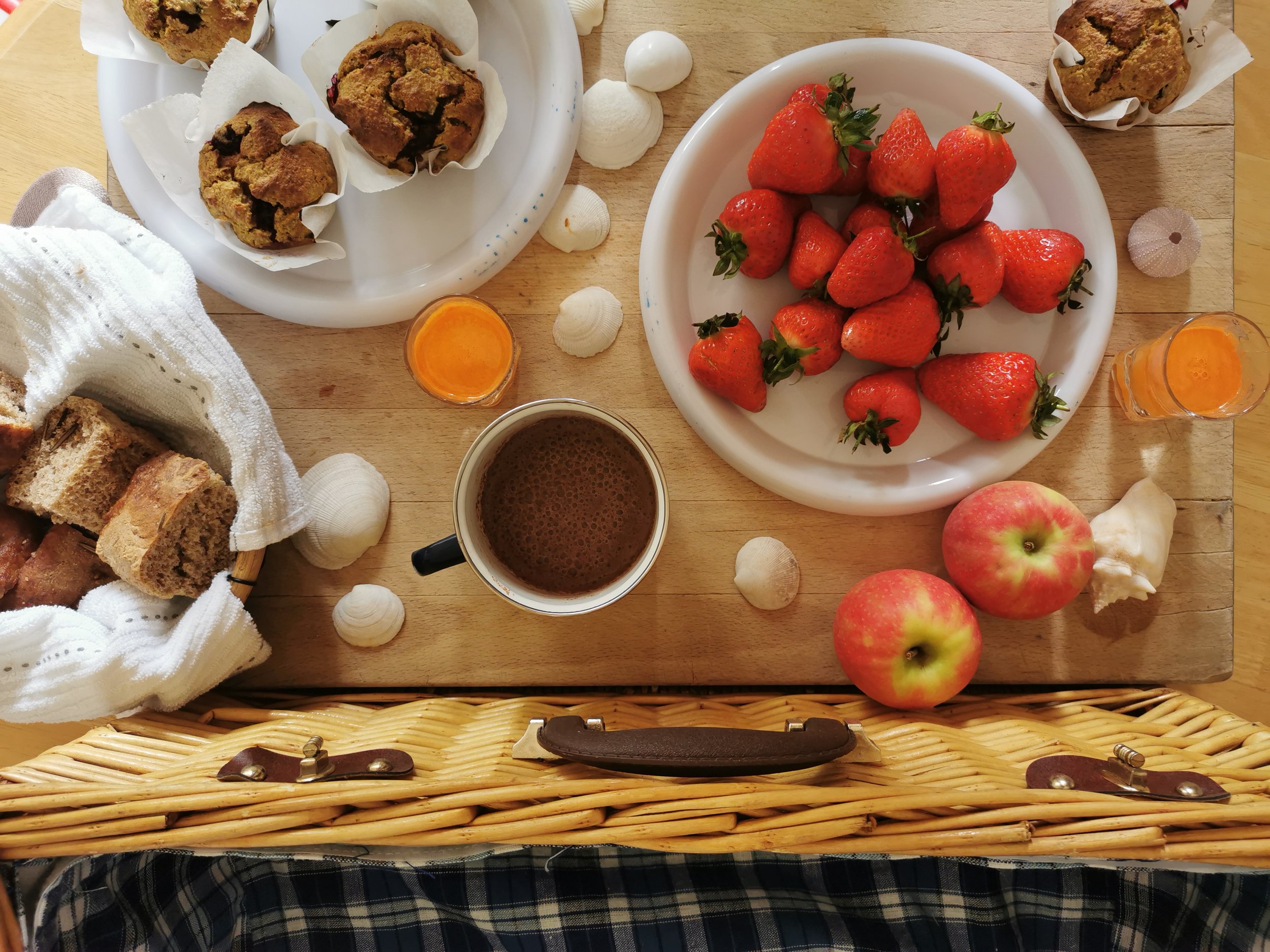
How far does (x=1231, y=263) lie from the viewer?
42.0 inches

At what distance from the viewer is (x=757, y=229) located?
97 cm

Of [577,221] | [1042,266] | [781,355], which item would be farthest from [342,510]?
[1042,266]

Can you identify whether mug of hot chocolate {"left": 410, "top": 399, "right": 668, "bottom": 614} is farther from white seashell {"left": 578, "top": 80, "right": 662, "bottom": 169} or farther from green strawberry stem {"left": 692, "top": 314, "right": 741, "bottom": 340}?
white seashell {"left": 578, "top": 80, "right": 662, "bottom": 169}

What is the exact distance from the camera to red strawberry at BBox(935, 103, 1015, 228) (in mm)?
896

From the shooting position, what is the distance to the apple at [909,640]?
940 mm

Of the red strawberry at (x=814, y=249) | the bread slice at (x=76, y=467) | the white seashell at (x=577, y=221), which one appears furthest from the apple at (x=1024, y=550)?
the bread slice at (x=76, y=467)

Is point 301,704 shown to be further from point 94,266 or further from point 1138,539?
point 1138,539

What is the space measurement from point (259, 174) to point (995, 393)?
0.95 metres

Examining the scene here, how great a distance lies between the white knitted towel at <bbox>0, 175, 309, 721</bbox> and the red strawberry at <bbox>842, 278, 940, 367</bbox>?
74 cm

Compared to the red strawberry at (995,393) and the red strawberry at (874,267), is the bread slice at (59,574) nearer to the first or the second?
the red strawberry at (874,267)

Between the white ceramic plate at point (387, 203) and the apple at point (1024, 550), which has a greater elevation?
the white ceramic plate at point (387, 203)

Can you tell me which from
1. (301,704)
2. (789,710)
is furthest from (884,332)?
(301,704)

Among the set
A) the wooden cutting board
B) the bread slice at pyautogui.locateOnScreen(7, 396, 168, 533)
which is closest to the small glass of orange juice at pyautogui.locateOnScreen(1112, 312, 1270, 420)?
the wooden cutting board

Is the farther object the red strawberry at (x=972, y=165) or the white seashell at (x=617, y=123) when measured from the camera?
the white seashell at (x=617, y=123)
